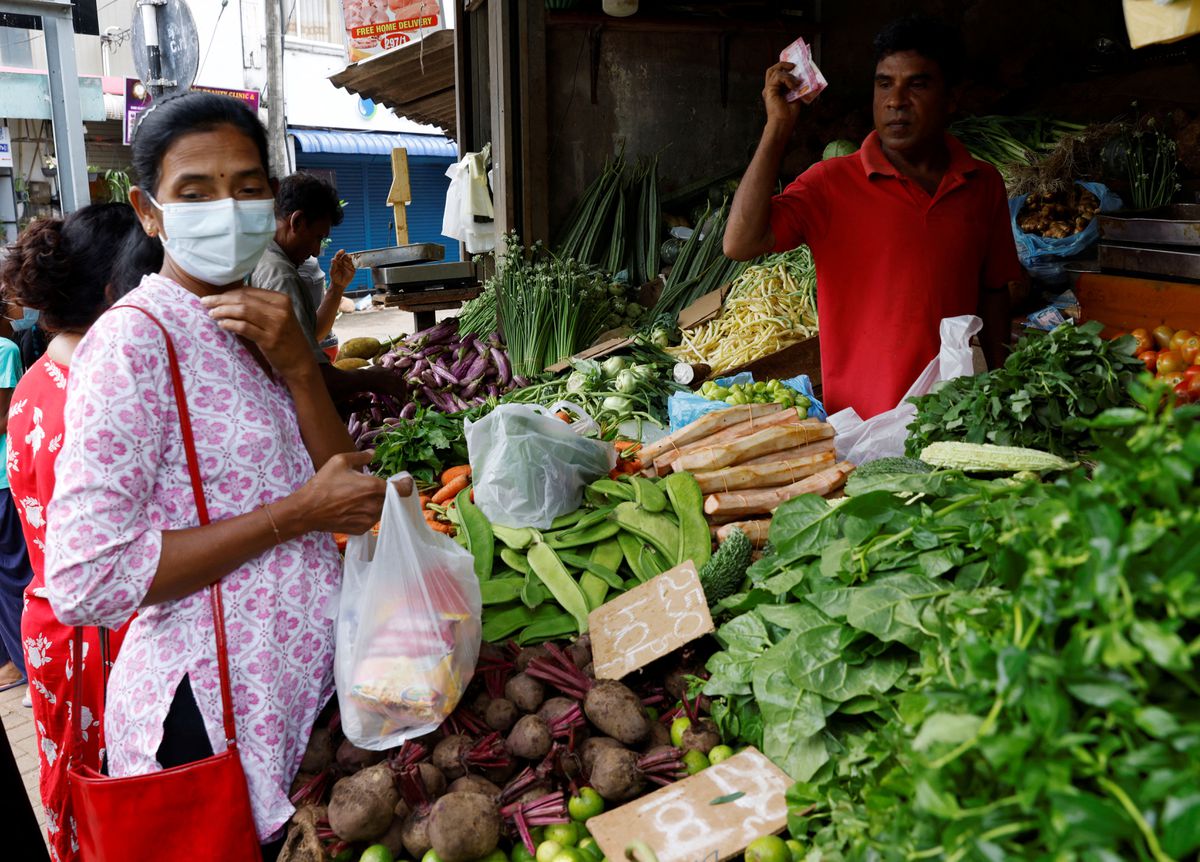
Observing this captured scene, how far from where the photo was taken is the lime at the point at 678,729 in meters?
2.12

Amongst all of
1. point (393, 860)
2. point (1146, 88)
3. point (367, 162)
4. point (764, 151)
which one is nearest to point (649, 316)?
point (764, 151)

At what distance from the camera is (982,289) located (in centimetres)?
360

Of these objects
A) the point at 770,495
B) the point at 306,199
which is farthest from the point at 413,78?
the point at 770,495

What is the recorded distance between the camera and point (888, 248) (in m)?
3.29

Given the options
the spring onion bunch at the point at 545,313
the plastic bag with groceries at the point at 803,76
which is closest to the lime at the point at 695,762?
the plastic bag with groceries at the point at 803,76

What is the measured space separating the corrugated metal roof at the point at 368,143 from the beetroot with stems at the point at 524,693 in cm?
1732

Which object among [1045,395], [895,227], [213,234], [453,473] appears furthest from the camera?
[453,473]

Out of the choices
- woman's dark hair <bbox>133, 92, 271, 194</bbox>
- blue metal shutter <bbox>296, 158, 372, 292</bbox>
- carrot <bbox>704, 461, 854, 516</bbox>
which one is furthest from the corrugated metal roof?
woman's dark hair <bbox>133, 92, 271, 194</bbox>

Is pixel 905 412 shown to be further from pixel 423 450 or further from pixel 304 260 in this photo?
pixel 304 260

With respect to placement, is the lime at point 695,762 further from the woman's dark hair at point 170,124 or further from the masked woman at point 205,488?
the woman's dark hair at point 170,124

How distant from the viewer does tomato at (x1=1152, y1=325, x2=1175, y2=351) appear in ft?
13.6

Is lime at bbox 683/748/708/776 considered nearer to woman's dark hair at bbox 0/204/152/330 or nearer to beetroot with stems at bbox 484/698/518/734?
beetroot with stems at bbox 484/698/518/734

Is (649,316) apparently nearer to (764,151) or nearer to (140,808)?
(764,151)

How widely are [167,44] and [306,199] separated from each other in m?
5.22
